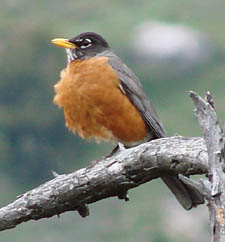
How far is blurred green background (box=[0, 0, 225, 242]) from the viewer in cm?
3291

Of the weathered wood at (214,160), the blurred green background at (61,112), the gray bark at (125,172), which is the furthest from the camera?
the blurred green background at (61,112)

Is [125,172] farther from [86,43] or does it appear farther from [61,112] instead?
[61,112]

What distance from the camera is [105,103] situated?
10.3m

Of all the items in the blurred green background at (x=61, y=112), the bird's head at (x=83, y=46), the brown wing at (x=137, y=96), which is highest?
the bird's head at (x=83, y=46)

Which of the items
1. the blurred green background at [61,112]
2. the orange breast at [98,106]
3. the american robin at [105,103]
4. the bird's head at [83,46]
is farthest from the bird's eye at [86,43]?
the blurred green background at [61,112]

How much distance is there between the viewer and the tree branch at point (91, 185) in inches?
334

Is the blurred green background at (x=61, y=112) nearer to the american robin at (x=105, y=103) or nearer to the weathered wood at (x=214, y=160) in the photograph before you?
the american robin at (x=105, y=103)

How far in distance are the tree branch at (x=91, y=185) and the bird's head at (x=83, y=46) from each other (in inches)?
94.9

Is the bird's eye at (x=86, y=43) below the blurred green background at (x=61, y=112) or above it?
above

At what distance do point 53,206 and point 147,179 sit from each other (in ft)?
2.67

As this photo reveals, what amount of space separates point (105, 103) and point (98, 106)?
8 cm

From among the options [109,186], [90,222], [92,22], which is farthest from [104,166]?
[92,22]

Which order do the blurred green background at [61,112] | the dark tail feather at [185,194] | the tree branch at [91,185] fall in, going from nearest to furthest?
the tree branch at [91,185]
the dark tail feather at [185,194]
the blurred green background at [61,112]

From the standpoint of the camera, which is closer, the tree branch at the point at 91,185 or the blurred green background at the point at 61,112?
the tree branch at the point at 91,185
